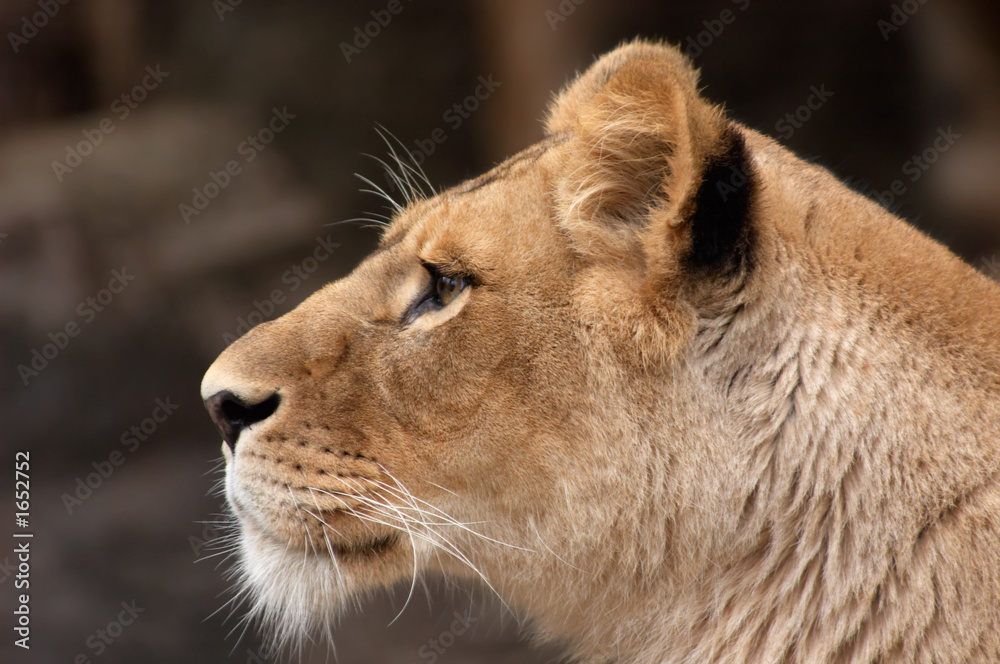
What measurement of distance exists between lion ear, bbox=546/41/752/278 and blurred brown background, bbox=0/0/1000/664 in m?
4.79

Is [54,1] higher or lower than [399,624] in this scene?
higher

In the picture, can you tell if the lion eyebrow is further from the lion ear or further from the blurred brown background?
the blurred brown background

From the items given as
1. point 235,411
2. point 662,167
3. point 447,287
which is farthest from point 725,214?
point 235,411

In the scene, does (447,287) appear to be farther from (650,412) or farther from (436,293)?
(650,412)

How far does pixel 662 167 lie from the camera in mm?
2396

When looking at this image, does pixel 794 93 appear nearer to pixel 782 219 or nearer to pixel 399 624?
pixel 399 624

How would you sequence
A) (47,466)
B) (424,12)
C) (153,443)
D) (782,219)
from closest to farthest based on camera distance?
(782,219), (47,466), (153,443), (424,12)

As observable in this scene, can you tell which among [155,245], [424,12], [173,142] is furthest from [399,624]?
[424,12]

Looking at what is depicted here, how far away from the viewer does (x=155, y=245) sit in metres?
7.45

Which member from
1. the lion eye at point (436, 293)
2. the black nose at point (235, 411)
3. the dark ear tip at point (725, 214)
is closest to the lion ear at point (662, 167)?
the dark ear tip at point (725, 214)

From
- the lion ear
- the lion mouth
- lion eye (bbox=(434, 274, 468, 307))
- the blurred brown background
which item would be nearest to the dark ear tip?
the lion ear

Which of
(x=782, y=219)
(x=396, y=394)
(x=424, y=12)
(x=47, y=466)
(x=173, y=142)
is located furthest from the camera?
(x=424, y=12)

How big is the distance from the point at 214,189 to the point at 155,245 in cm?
70

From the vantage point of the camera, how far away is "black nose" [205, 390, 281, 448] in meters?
2.68
